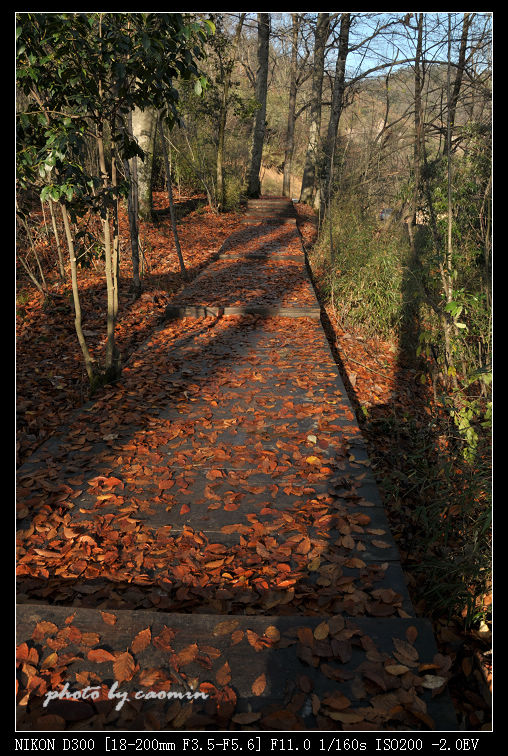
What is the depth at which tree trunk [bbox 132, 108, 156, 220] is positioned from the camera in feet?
35.7

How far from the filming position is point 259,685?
5.22 feet

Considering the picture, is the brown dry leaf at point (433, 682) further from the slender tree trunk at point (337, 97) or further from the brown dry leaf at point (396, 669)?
the slender tree trunk at point (337, 97)

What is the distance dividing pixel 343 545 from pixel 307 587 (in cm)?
33

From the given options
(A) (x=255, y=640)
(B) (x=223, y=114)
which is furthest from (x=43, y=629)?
(B) (x=223, y=114)

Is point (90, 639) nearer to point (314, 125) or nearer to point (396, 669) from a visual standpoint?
point (396, 669)

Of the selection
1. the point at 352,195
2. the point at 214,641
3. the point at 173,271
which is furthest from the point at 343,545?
the point at 352,195

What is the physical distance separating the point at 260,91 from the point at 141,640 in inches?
641

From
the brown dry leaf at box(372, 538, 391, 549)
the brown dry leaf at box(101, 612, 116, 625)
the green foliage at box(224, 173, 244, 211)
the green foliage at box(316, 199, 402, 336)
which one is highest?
the green foliage at box(224, 173, 244, 211)

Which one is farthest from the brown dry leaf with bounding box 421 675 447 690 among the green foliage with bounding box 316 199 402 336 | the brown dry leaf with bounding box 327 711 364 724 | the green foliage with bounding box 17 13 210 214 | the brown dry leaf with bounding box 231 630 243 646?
the green foliage with bounding box 316 199 402 336

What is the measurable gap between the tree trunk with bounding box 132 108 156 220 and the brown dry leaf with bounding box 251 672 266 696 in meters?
10.9

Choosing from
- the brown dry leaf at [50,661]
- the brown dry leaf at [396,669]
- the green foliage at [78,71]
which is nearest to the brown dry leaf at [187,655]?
the brown dry leaf at [50,661]

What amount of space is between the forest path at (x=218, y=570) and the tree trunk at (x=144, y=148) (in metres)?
8.30

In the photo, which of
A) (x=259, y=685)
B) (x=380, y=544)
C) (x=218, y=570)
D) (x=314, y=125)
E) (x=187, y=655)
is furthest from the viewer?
(x=314, y=125)

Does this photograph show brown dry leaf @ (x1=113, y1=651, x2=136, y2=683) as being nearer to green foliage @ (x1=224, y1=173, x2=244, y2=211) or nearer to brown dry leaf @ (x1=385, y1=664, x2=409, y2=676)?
brown dry leaf @ (x1=385, y1=664, x2=409, y2=676)
